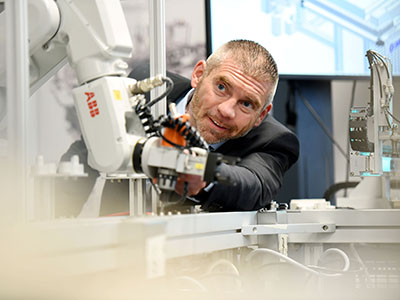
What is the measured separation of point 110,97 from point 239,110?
29.4 inches

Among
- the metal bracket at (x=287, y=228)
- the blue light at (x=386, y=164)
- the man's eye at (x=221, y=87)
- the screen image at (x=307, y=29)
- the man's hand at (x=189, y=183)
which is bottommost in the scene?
the metal bracket at (x=287, y=228)

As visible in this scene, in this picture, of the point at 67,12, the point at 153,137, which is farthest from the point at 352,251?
the point at 67,12

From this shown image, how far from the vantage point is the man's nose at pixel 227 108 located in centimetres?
192

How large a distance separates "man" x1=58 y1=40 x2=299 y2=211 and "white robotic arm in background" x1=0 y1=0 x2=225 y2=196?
45 centimetres

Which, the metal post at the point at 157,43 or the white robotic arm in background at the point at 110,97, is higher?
the metal post at the point at 157,43

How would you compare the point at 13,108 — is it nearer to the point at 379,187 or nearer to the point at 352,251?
the point at 352,251

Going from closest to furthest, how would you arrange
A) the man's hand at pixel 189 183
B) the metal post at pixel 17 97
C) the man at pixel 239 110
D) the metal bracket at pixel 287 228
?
the metal post at pixel 17 97
the man's hand at pixel 189 183
the metal bracket at pixel 287 228
the man at pixel 239 110

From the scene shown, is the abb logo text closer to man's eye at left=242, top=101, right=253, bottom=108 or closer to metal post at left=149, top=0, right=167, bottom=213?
metal post at left=149, top=0, right=167, bottom=213

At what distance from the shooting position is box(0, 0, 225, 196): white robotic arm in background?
125 centimetres

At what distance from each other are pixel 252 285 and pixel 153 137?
49 centimetres

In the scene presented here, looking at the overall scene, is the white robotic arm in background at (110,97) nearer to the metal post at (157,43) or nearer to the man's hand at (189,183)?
the man's hand at (189,183)

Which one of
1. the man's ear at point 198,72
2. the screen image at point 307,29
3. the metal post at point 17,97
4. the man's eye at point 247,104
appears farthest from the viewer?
the screen image at point 307,29

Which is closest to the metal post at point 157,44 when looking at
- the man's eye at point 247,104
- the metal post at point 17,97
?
the man's eye at point 247,104

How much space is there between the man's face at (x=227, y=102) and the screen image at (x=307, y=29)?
1738 millimetres
